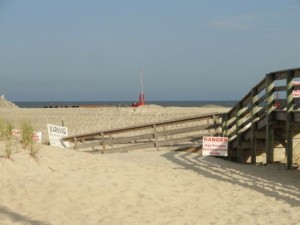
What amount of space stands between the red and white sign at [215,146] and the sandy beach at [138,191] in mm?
394

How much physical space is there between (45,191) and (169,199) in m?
1.98

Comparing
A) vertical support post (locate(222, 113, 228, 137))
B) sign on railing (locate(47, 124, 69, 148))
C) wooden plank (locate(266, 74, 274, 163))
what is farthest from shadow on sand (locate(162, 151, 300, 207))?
sign on railing (locate(47, 124, 69, 148))

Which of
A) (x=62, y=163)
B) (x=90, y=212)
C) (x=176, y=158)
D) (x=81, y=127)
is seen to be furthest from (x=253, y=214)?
(x=81, y=127)

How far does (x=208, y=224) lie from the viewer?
277 inches

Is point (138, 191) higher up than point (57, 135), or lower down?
lower down

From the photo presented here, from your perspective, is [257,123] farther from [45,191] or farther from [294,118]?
[45,191]

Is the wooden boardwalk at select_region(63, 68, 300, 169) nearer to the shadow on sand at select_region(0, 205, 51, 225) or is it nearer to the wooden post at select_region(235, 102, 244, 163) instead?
the wooden post at select_region(235, 102, 244, 163)

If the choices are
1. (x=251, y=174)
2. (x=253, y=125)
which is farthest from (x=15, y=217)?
(x=253, y=125)

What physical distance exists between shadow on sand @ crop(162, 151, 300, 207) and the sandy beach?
17 millimetres

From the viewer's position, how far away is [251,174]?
37.4ft

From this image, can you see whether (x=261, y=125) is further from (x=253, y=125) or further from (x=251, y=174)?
(x=251, y=174)

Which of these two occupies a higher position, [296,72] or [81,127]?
[296,72]

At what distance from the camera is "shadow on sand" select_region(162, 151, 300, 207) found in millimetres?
9195

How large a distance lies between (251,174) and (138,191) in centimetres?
347
